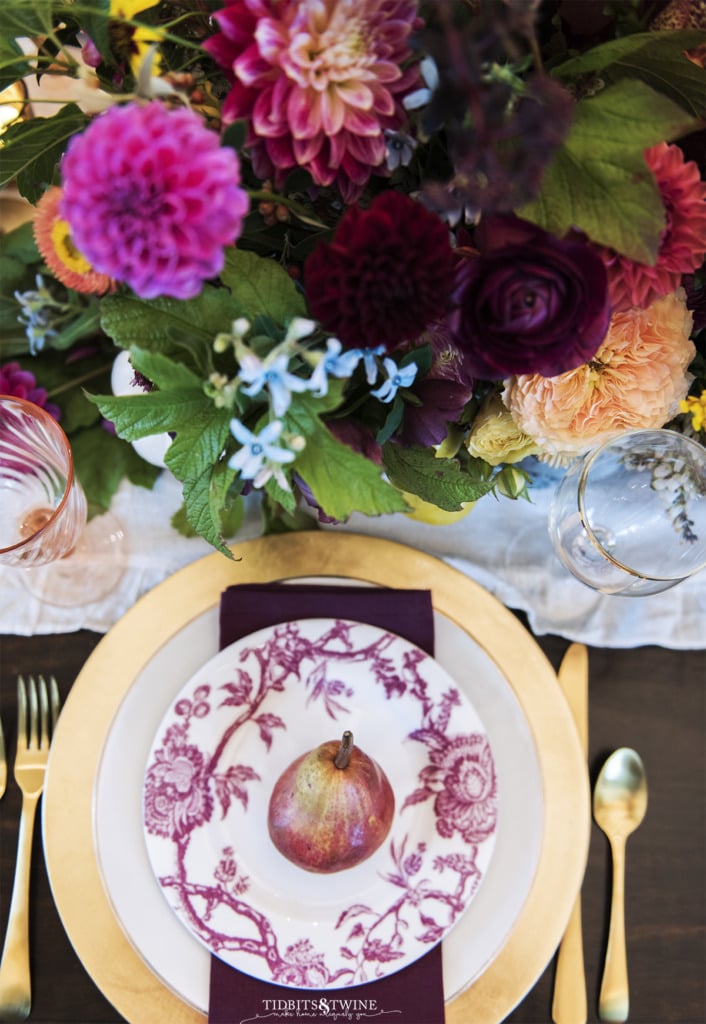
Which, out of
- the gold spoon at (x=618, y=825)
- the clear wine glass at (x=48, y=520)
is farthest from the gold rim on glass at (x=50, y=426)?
the gold spoon at (x=618, y=825)

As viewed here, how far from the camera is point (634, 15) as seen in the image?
36 cm

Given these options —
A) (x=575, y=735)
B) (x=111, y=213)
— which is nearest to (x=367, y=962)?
(x=575, y=735)

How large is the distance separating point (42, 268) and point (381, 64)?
399 millimetres

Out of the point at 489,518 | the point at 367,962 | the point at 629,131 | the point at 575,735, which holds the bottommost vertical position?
the point at 367,962

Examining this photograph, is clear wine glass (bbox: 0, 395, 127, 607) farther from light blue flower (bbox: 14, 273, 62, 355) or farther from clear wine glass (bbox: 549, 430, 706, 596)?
clear wine glass (bbox: 549, 430, 706, 596)

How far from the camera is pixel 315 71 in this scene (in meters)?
0.30

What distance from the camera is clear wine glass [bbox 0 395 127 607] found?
534 mm

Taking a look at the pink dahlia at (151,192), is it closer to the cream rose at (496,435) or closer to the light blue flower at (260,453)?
the light blue flower at (260,453)

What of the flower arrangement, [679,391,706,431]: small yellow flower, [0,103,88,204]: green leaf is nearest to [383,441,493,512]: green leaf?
the flower arrangement

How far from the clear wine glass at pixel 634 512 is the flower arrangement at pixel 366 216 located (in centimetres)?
13

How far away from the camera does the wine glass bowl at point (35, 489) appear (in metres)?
0.52

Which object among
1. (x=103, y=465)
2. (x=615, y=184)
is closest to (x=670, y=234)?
(x=615, y=184)

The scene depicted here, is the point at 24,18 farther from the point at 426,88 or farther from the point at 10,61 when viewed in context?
the point at 426,88

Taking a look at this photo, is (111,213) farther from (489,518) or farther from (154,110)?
(489,518)
